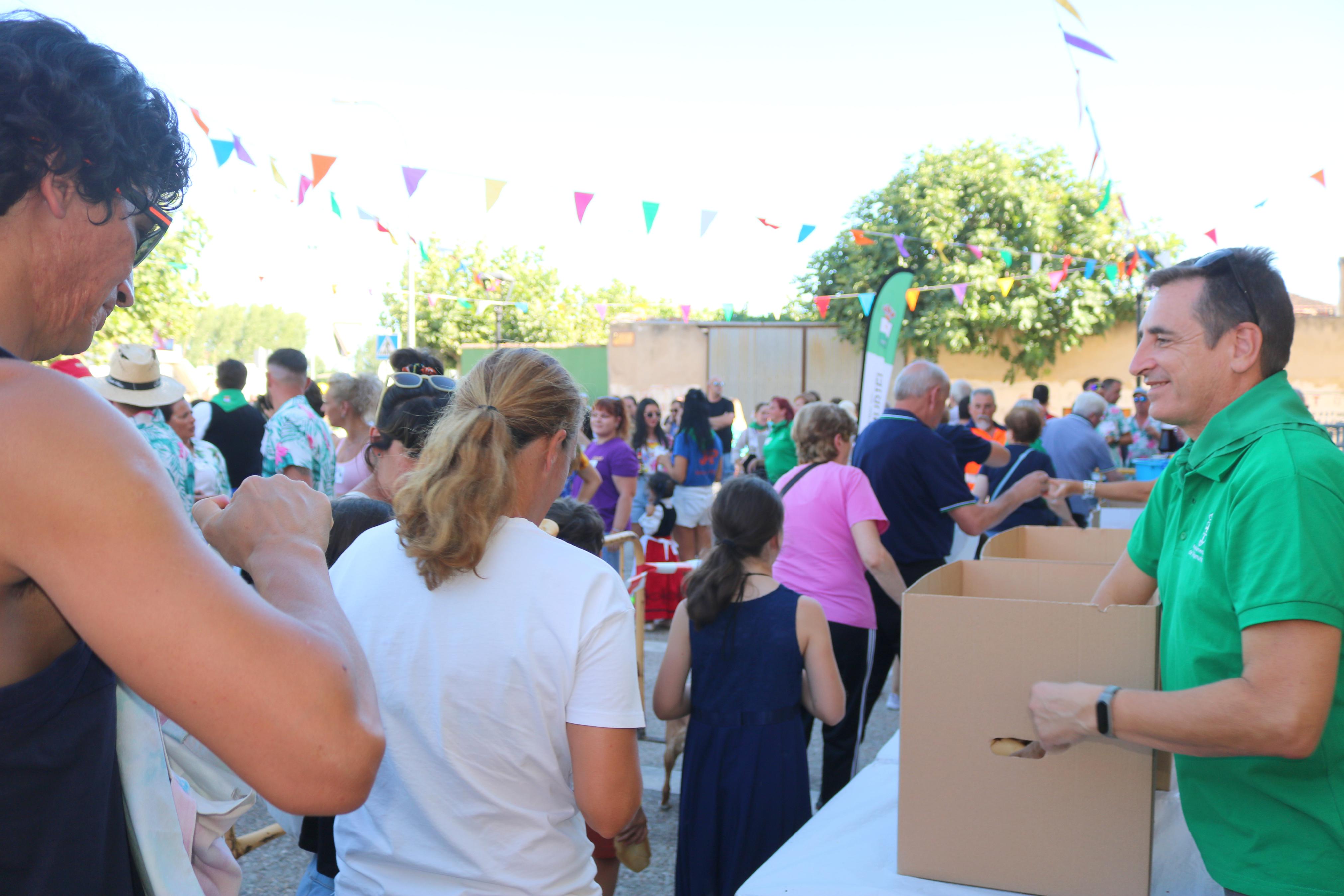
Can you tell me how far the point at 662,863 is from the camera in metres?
3.46

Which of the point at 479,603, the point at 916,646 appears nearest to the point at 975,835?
the point at 916,646

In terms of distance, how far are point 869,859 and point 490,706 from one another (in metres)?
0.82

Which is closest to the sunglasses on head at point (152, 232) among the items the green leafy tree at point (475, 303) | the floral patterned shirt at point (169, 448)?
the floral patterned shirt at point (169, 448)

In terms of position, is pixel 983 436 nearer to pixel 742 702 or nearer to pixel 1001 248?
pixel 742 702

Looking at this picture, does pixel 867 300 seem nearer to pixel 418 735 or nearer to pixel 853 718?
pixel 853 718

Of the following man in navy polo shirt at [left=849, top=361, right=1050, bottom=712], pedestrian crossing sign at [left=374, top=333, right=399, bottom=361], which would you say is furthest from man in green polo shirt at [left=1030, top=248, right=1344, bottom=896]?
pedestrian crossing sign at [left=374, top=333, right=399, bottom=361]

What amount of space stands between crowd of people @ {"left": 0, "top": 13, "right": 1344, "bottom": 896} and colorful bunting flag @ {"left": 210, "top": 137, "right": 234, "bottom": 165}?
7.45m

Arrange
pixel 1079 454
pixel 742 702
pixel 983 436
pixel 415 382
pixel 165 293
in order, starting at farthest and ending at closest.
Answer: pixel 165 293 → pixel 1079 454 → pixel 983 436 → pixel 415 382 → pixel 742 702

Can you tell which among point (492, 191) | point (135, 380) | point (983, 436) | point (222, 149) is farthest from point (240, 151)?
point (983, 436)

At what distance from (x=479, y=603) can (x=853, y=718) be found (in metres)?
2.69

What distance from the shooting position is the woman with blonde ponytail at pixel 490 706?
1460mm

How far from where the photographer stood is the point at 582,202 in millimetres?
9820

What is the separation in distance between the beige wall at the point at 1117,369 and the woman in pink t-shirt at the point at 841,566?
17064 millimetres

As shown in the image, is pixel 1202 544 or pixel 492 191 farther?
pixel 492 191
